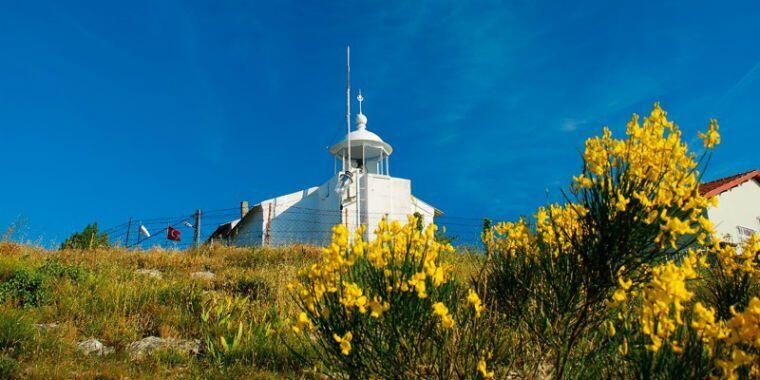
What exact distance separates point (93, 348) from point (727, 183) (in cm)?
2310

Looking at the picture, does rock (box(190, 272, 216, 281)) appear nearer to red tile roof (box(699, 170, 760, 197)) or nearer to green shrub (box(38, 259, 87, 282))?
green shrub (box(38, 259, 87, 282))

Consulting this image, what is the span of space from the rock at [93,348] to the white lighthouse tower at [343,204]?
1752 cm

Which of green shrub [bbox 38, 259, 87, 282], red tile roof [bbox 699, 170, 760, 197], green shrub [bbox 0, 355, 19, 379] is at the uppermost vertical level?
red tile roof [bbox 699, 170, 760, 197]


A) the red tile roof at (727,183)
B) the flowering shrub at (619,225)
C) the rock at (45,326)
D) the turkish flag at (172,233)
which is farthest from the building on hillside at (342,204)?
the flowering shrub at (619,225)

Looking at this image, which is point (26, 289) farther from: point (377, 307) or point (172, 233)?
point (172, 233)

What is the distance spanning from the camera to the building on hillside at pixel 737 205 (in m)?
19.9

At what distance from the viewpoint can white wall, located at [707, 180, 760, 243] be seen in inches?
787

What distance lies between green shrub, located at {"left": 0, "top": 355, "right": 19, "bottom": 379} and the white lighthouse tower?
18505mm

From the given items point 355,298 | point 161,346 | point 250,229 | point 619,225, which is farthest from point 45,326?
point 250,229

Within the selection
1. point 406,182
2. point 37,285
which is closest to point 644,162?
point 37,285

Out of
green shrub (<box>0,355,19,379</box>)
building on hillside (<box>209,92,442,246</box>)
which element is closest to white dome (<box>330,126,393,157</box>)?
building on hillside (<box>209,92,442,246</box>)

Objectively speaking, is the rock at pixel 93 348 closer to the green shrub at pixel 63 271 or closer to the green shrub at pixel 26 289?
the green shrub at pixel 26 289

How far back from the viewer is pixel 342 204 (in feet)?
80.8

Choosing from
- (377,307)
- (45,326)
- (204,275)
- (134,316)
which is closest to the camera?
(377,307)
